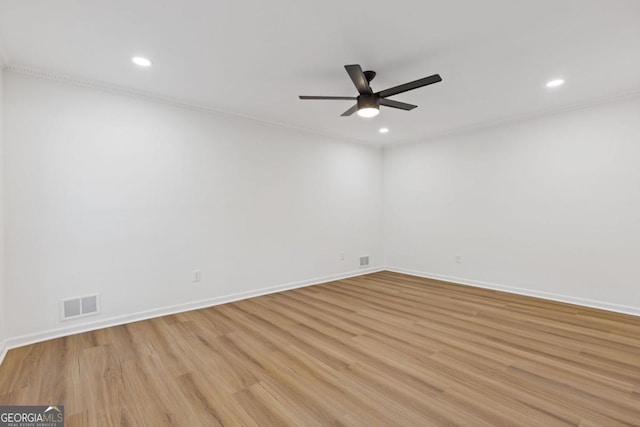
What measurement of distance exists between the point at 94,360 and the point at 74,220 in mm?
1470

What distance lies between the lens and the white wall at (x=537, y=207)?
3.72m

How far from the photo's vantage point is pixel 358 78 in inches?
103

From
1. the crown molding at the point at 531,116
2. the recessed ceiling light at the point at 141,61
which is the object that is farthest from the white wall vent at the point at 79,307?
the crown molding at the point at 531,116

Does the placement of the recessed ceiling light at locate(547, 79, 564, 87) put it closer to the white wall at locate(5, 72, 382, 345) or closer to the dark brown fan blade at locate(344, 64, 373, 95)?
the dark brown fan blade at locate(344, 64, 373, 95)

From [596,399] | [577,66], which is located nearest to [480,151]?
[577,66]

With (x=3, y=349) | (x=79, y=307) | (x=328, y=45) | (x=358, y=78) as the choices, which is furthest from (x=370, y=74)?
(x=3, y=349)

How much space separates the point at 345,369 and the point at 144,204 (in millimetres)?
2898

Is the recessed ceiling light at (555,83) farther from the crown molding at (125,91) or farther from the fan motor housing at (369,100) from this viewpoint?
the crown molding at (125,91)

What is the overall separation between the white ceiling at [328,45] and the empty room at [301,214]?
0.08ft

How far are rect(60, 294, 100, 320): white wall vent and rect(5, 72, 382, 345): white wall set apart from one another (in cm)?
6

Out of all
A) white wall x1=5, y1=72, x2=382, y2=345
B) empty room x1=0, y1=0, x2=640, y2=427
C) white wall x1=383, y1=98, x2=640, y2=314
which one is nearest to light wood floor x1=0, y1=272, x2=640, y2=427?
empty room x1=0, y1=0, x2=640, y2=427

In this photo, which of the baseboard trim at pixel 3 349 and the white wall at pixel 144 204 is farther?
the white wall at pixel 144 204

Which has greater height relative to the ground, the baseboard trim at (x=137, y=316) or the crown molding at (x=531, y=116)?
the crown molding at (x=531, y=116)

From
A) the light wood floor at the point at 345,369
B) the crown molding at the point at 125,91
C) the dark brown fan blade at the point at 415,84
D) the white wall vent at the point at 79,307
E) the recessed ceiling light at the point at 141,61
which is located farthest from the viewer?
the white wall vent at the point at 79,307
